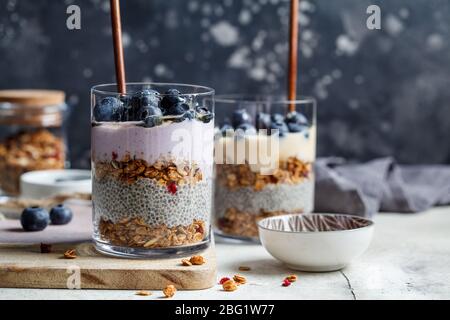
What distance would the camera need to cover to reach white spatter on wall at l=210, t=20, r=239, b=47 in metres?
2.05

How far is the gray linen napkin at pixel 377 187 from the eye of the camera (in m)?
1.70

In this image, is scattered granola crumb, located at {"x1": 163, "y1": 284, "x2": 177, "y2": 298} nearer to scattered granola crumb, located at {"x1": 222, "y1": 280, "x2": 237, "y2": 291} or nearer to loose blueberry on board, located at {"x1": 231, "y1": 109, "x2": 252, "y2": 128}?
scattered granola crumb, located at {"x1": 222, "y1": 280, "x2": 237, "y2": 291}

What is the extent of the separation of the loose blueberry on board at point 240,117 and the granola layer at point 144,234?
10.9 inches

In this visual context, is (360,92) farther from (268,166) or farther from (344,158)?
(268,166)

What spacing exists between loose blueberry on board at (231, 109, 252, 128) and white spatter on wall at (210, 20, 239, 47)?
643 mm

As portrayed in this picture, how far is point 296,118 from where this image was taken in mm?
1461

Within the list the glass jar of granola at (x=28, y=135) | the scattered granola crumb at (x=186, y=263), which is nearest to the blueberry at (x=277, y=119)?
the scattered granola crumb at (x=186, y=263)

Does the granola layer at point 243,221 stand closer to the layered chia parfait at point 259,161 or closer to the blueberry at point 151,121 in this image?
the layered chia parfait at point 259,161

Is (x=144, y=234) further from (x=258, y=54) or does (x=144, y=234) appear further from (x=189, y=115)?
(x=258, y=54)

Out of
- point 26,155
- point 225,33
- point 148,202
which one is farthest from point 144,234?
point 225,33

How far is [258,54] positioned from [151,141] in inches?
37.4

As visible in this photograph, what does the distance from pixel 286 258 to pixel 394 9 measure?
3.46 ft

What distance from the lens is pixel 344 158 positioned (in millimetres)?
2148
